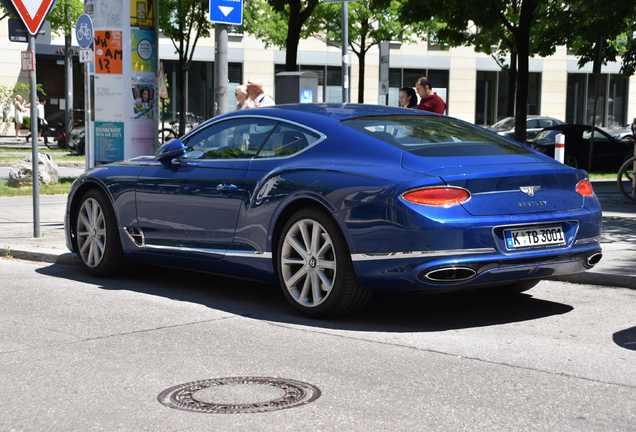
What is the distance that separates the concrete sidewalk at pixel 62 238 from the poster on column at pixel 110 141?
1057mm

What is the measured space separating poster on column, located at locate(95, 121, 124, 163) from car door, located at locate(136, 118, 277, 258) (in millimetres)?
4672

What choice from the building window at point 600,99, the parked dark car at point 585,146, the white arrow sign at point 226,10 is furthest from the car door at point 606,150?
the building window at point 600,99

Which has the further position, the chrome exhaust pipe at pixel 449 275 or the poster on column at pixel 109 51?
the poster on column at pixel 109 51

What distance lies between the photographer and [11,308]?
21.5 feet

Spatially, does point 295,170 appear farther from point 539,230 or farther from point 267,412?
point 267,412

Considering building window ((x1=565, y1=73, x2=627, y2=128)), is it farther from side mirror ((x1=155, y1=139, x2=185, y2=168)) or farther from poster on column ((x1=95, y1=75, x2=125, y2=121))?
side mirror ((x1=155, y1=139, x2=185, y2=168))

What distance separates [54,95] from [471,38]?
2556cm

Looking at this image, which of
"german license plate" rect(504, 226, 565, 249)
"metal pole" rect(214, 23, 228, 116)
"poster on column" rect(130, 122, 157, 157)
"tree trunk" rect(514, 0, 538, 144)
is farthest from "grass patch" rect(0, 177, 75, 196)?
"german license plate" rect(504, 226, 565, 249)

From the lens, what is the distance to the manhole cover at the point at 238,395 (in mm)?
4086

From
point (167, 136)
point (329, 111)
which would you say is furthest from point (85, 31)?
point (167, 136)

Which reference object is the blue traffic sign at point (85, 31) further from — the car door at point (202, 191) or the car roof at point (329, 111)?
the car roof at point (329, 111)

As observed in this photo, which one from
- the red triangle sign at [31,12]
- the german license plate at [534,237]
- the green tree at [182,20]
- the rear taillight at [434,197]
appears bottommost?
the german license plate at [534,237]

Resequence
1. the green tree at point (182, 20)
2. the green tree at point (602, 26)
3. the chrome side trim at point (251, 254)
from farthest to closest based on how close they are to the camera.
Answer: the green tree at point (182, 20) < the green tree at point (602, 26) < the chrome side trim at point (251, 254)

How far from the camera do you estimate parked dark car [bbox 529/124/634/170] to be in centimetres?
2262
